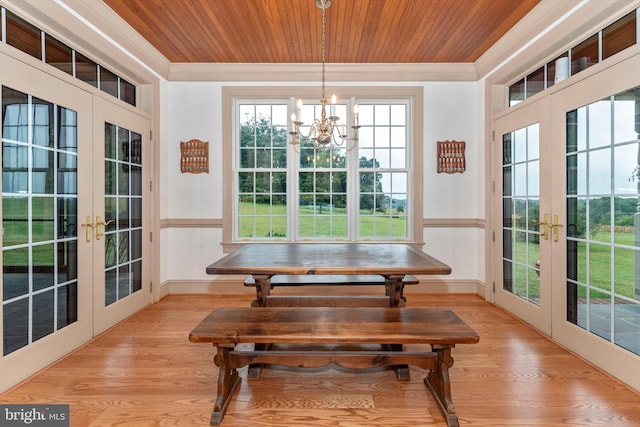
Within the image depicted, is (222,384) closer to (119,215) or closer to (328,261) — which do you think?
(328,261)

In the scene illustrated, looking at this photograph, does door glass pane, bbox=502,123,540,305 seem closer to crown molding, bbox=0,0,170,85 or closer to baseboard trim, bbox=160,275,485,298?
baseboard trim, bbox=160,275,485,298

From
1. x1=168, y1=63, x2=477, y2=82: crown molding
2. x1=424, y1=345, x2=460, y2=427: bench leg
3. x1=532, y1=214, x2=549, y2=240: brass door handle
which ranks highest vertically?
x1=168, y1=63, x2=477, y2=82: crown molding

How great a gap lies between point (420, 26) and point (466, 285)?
2.91 metres

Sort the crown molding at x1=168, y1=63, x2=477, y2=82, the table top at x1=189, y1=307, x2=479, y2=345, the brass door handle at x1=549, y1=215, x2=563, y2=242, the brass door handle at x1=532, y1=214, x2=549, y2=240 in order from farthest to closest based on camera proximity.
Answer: the crown molding at x1=168, y1=63, x2=477, y2=82
the brass door handle at x1=532, y1=214, x2=549, y2=240
the brass door handle at x1=549, y1=215, x2=563, y2=242
the table top at x1=189, y1=307, x2=479, y2=345

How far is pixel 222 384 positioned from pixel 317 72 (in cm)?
342

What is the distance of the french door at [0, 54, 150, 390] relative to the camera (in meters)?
2.17

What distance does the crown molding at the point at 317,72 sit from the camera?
13.3 feet

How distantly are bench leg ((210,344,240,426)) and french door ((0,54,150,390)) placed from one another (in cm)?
138

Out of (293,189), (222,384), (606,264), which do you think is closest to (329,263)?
(222,384)

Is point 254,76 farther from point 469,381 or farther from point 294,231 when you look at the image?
point 469,381

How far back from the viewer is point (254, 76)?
13.5 ft

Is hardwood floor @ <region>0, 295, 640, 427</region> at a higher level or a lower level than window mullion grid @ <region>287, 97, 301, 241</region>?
lower

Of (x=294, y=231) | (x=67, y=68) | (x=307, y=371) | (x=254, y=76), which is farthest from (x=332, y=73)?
(x=307, y=371)

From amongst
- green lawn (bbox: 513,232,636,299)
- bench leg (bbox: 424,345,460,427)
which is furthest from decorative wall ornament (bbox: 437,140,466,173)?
bench leg (bbox: 424,345,460,427)
